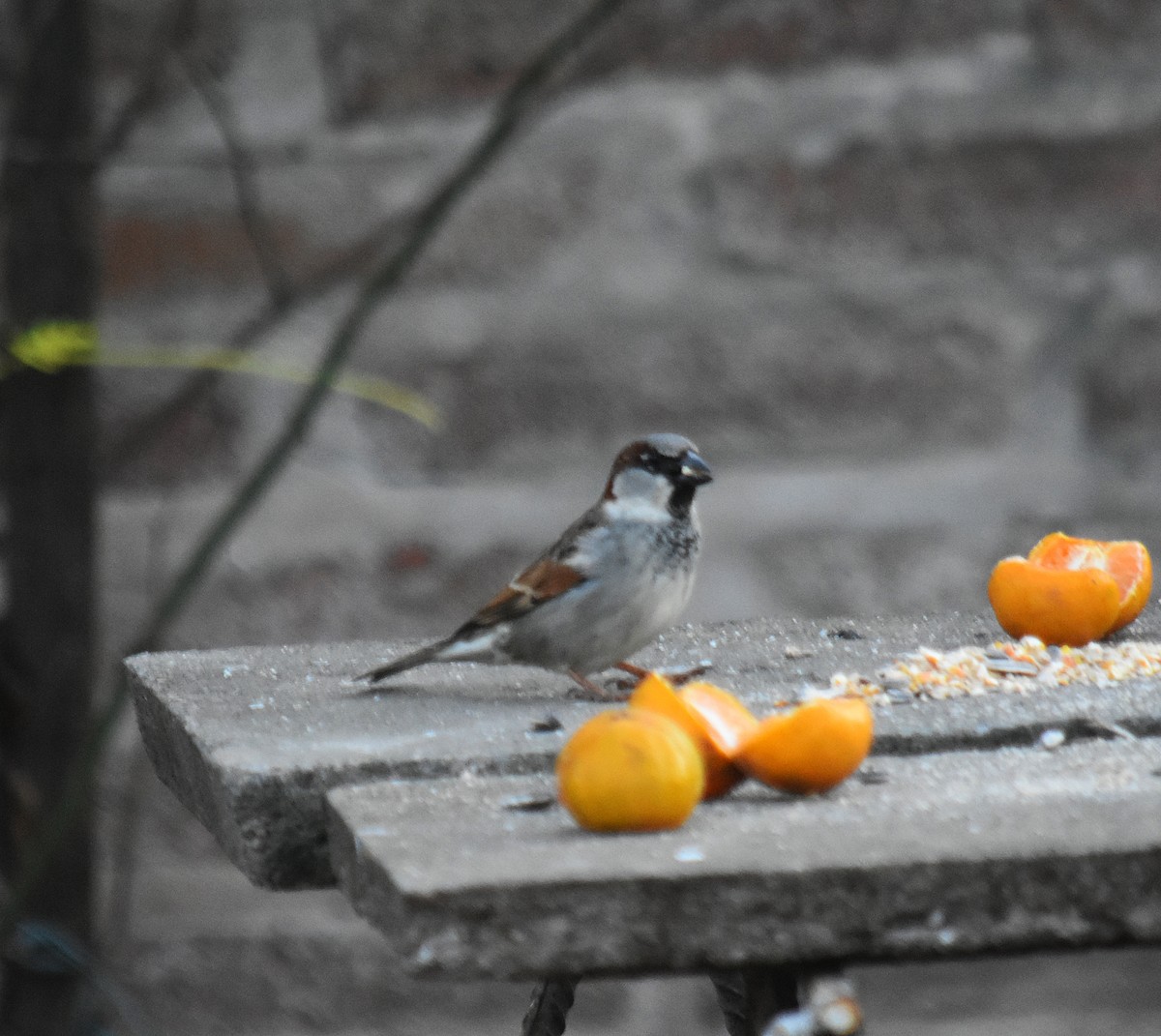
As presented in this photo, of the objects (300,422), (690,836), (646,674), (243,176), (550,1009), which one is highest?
Result: (243,176)

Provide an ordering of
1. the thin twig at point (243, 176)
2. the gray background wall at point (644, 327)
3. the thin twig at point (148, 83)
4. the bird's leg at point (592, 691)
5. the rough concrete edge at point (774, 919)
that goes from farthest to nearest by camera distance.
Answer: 1. the gray background wall at point (644, 327)
2. the thin twig at point (148, 83)
3. the thin twig at point (243, 176)
4. the bird's leg at point (592, 691)
5. the rough concrete edge at point (774, 919)

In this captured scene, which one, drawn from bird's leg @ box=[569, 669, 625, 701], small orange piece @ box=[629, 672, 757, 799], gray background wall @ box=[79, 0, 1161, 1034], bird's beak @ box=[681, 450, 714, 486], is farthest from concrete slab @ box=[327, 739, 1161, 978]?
gray background wall @ box=[79, 0, 1161, 1034]

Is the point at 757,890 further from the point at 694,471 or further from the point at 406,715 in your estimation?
the point at 694,471

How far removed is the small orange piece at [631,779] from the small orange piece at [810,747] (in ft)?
0.29

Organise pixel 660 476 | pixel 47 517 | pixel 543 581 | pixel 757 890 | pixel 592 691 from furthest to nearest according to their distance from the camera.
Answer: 1. pixel 47 517
2. pixel 660 476
3. pixel 543 581
4. pixel 592 691
5. pixel 757 890

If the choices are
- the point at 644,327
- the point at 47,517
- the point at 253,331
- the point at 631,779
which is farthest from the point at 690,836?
the point at 644,327

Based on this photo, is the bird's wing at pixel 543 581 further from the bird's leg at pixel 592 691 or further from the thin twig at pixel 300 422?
the thin twig at pixel 300 422

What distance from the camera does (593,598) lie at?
6.45 ft

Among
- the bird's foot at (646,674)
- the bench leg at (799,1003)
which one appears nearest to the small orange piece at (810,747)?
the bench leg at (799,1003)

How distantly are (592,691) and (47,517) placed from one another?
2.52 ft

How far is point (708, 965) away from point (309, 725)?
0.54 meters

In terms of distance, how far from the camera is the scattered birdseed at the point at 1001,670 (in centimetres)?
169

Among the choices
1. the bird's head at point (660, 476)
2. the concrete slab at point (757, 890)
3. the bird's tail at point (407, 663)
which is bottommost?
the bird's tail at point (407, 663)

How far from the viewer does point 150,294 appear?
2.57m
